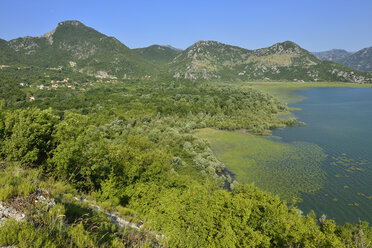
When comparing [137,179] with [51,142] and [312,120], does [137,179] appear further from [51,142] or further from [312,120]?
[312,120]

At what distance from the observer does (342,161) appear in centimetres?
5406

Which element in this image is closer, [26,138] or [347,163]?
[26,138]

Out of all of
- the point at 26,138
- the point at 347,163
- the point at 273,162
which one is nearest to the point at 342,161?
the point at 347,163

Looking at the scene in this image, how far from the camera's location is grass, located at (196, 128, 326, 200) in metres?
43.2

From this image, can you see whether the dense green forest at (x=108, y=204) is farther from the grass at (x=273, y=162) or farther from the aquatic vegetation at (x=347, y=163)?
the aquatic vegetation at (x=347, y=163)

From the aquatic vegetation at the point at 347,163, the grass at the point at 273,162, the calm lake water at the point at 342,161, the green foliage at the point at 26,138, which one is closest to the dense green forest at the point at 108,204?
the green foliage at the point at 26,138

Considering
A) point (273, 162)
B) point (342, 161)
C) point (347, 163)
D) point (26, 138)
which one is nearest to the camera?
point (26, 138)

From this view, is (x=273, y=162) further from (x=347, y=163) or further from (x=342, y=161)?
(x=347, y=163)

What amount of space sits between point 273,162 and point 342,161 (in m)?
19.2

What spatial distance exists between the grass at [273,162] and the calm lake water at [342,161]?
245 cm

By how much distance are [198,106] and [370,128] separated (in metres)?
79.8

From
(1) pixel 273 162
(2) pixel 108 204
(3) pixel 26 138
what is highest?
(3) pixel 26 138

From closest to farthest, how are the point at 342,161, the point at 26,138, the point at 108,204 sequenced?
the point at 108,204 < the point at 26,138 < the point at 342,161

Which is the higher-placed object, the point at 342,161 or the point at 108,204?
the point at 108,204
